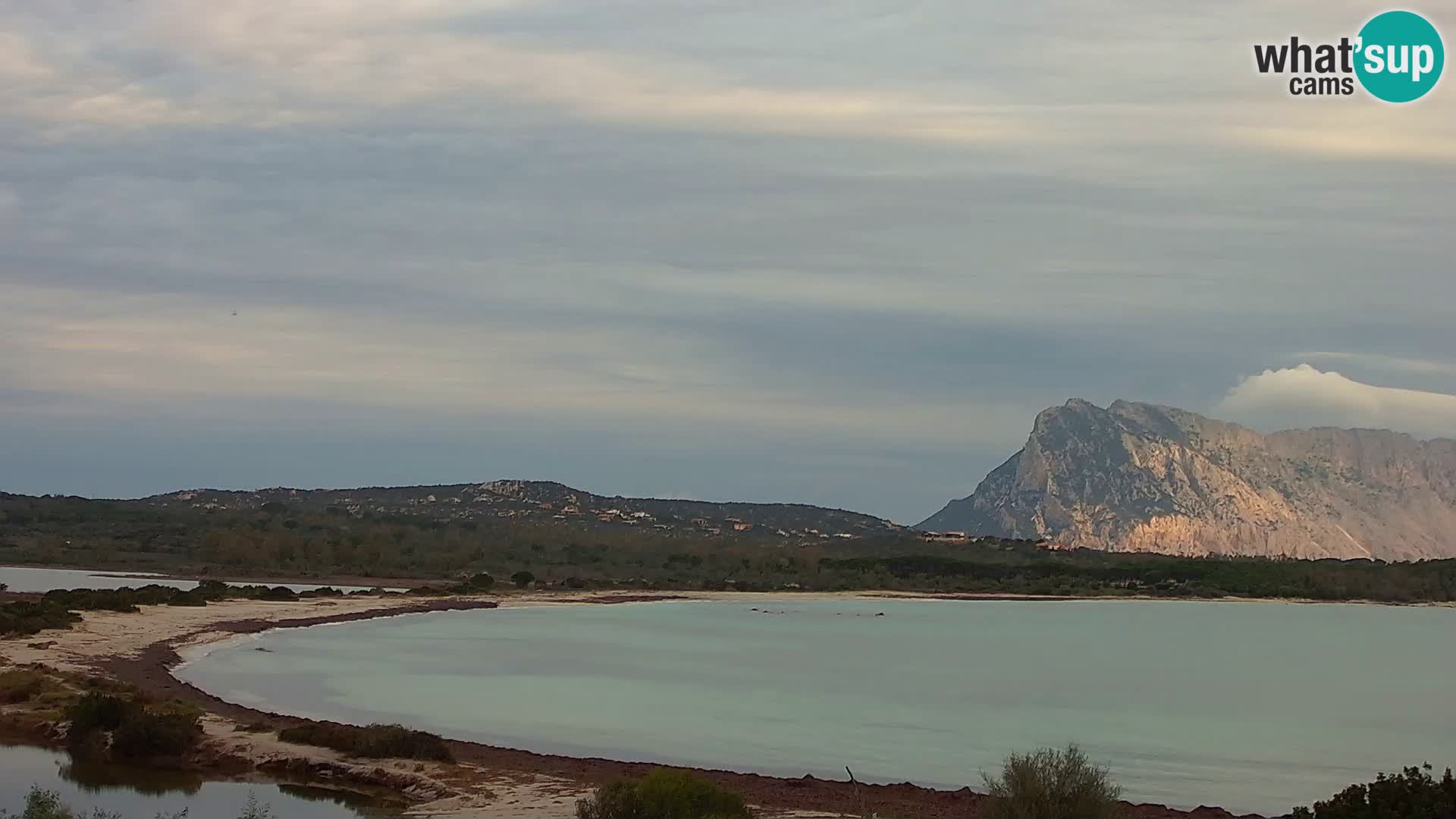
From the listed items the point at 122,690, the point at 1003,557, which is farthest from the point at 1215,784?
the point at 1003,557

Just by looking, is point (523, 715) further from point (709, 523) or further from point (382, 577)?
point (709, 523)

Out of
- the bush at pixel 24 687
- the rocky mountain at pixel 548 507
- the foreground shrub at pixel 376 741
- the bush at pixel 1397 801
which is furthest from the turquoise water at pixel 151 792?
the rocky mountain at pixel 548 507

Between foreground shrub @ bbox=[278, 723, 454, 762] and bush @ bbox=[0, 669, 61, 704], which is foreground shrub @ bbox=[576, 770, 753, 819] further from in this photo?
bush @ bbox=[0, 669, 61, 704]

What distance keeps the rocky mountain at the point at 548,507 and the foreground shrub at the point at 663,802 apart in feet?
417

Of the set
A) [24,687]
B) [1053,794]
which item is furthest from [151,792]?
[1053,794]

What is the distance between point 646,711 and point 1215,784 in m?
12.4

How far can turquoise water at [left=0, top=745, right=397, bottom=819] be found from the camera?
1867 cm

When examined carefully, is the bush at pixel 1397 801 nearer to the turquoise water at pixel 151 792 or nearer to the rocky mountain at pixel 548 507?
the turquoise water at pixel 151 792

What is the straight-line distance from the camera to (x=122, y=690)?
26.1m

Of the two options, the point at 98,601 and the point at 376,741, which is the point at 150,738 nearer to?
the point at 376,741

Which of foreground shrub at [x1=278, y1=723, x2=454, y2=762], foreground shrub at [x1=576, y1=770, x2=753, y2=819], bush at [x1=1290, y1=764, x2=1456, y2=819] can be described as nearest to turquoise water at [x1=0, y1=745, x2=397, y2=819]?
foreground shrub at [x1=278, y1=723, x2=454, y2=762]

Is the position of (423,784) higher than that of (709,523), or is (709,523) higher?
(709,523)

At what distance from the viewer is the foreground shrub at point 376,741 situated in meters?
22.2

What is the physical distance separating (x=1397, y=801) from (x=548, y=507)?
144 metres
